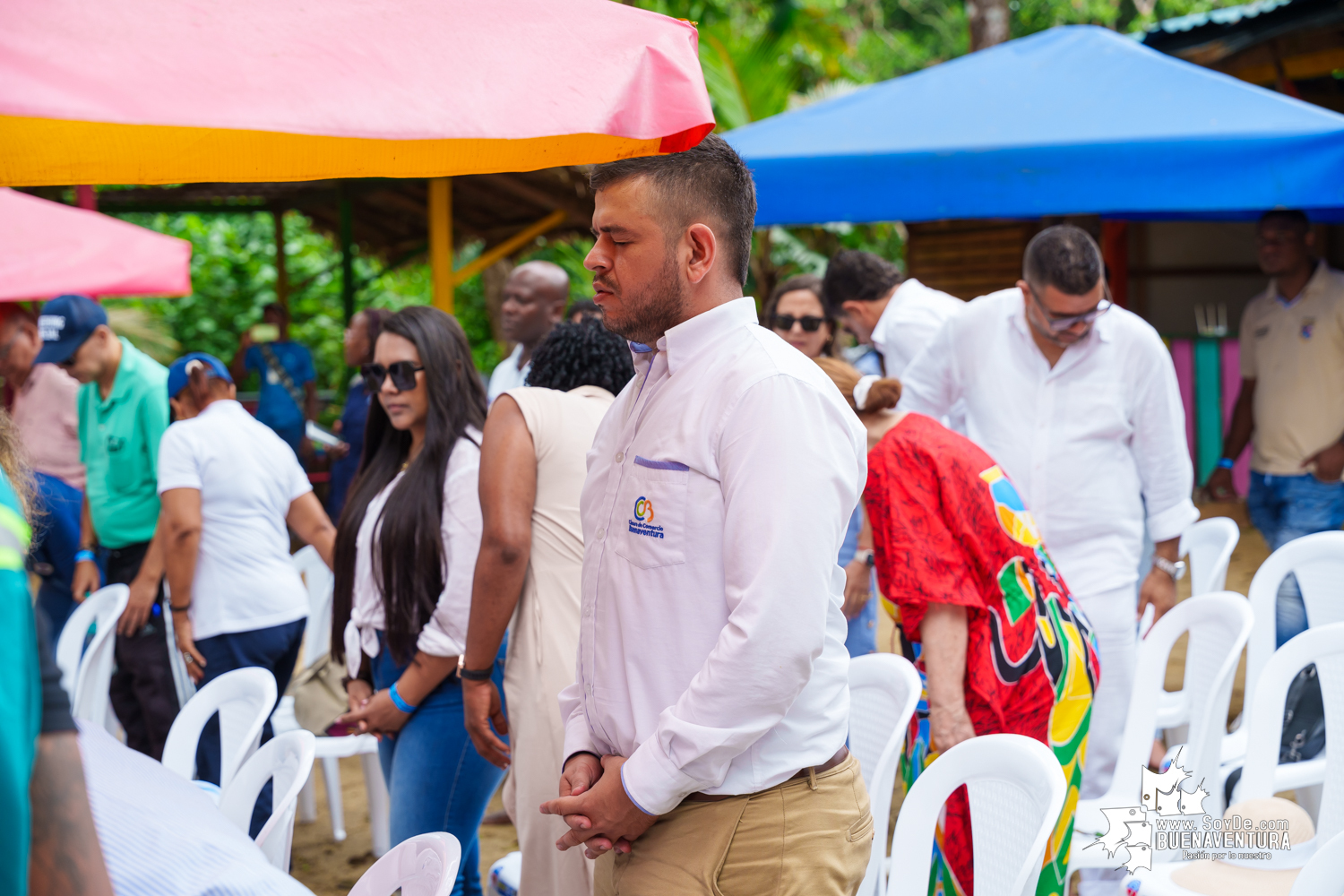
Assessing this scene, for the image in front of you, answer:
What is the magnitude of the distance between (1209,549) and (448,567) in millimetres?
3199

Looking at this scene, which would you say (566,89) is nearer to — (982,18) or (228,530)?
(228,530)

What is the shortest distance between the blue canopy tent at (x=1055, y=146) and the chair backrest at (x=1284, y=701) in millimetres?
1727

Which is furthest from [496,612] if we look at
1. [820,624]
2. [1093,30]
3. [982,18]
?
[982,18]

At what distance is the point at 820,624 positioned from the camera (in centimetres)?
154

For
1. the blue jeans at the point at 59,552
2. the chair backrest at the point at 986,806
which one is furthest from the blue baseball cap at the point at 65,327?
the chair backrest at the point at 986,806

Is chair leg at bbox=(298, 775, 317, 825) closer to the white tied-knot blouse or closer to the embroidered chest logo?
the white tied-knot blouse

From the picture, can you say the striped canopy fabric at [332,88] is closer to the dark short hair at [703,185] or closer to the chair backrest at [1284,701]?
the dark short hair at [703,185]

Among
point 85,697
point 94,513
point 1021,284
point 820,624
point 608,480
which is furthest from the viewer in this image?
point 94,513

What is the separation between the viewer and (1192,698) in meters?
3.32

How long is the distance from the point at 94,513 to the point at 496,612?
2741 mm

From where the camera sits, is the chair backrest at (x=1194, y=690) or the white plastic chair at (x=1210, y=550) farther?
the white plastic chair at (x=1210, y=550)

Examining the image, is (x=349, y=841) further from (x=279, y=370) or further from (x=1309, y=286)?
(x=279, y=370)

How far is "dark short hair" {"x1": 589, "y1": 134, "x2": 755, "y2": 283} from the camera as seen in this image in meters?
1.66

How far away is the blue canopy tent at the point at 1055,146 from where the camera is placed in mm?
3912
